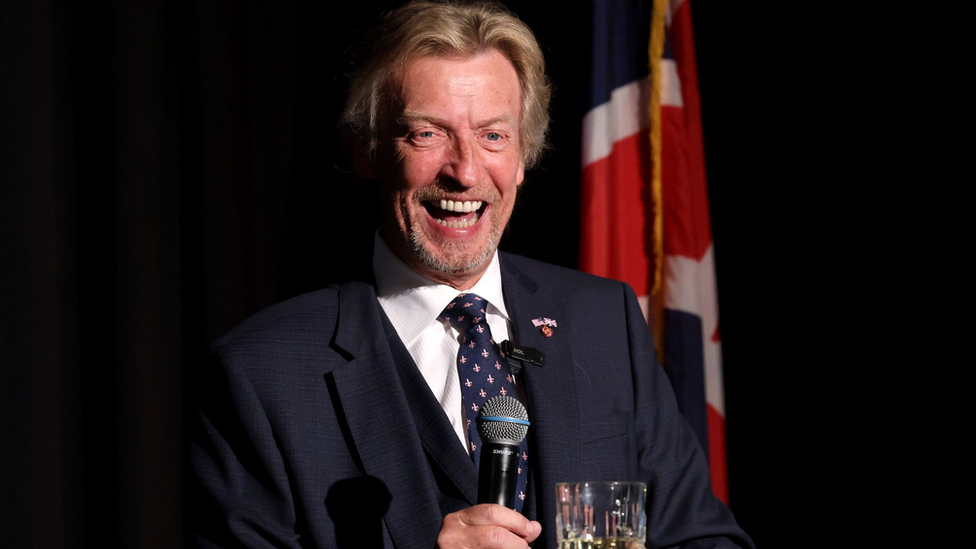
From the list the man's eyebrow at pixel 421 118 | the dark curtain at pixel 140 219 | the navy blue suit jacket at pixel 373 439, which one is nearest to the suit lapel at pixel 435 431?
the navy blue suit jacket at pixel 373 439

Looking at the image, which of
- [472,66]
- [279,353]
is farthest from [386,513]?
[472,66]

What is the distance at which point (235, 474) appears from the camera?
5.95 ft

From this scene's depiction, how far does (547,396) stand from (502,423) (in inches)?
24.3

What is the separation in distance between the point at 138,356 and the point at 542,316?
969 mm

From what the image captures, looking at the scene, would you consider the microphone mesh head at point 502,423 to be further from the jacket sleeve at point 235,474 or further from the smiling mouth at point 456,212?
the smiling mouth at point 456,212

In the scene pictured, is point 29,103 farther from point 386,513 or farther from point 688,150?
point 688,150

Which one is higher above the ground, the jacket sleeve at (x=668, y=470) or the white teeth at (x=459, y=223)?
the white teeth at (x=459, y=223)

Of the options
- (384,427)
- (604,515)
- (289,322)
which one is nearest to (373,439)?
(384,427)

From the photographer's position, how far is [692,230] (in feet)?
9.59

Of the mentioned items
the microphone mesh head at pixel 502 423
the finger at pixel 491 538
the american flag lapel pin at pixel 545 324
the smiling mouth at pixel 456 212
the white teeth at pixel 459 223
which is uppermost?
the smiling mouth at pixel 456 212

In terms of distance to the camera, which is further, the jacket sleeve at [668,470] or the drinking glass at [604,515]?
the jacket sleeve at [668,470]

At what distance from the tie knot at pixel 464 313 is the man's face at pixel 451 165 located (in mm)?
67

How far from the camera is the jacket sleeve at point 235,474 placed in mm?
1761

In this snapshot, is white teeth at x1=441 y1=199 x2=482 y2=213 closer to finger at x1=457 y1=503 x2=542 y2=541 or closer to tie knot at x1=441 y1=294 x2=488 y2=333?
tie knot at x1=441 y1=294 x2=488 y2=333
